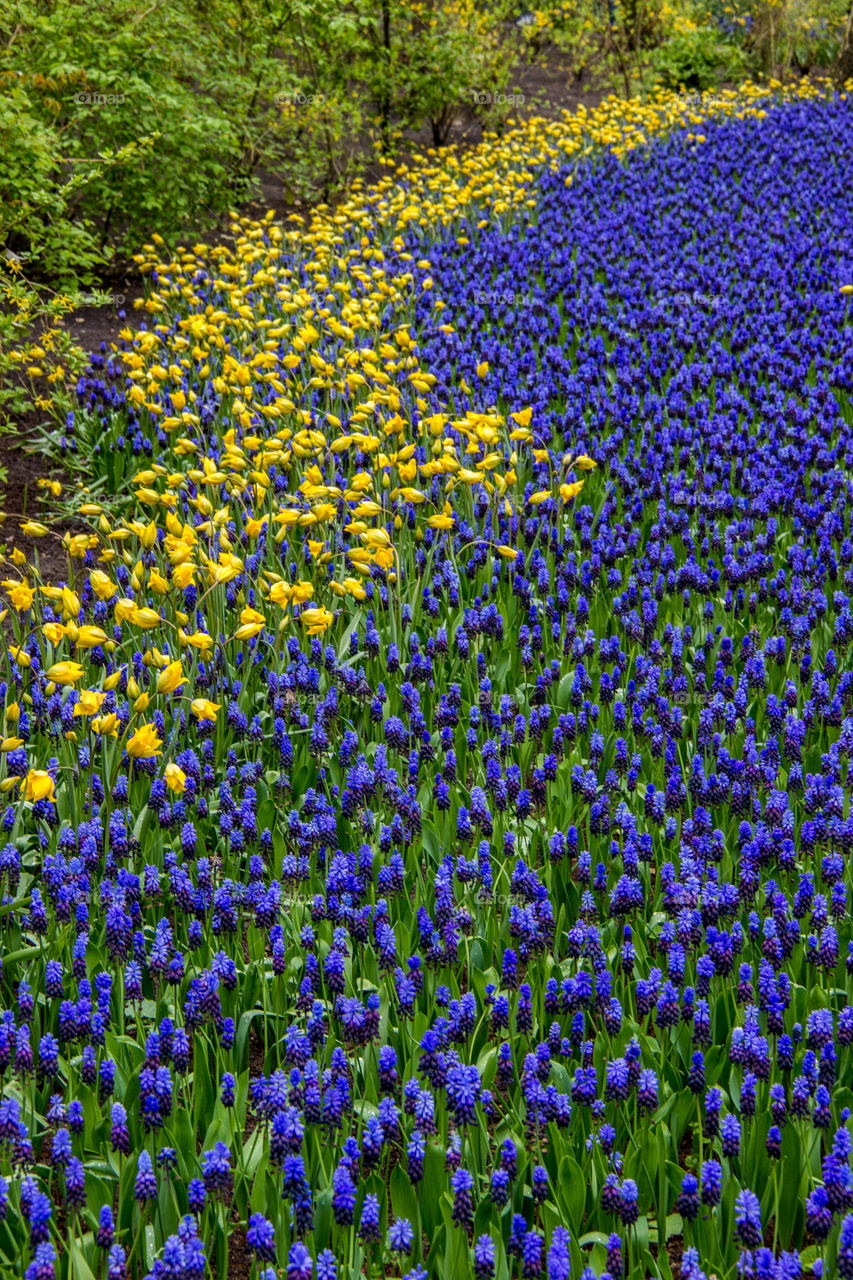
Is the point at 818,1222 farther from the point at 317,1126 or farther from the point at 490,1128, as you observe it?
the point at 317,1126

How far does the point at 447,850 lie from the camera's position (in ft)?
10.3

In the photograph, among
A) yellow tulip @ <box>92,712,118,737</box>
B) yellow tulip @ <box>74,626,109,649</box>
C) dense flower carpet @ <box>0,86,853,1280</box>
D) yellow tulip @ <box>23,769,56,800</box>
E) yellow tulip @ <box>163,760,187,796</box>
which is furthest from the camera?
yellow tulip @ <box>74,626,109,649</box>

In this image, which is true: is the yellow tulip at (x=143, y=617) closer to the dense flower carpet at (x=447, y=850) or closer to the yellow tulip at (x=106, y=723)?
the dense flower carpet at (x=447, y=850)

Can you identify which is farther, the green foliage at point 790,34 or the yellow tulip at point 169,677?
the green foliage at point 790,34

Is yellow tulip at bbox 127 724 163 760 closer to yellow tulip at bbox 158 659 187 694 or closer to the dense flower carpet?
the dense flower carpet

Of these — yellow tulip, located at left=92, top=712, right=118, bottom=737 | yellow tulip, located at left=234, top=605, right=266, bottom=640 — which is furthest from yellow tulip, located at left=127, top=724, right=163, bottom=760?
yellow tulip, located at left=234, top=605, right=266, bottom=640

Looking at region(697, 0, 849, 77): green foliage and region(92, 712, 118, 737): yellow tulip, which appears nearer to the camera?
region(92, 712, 118, 737): yellow tulip

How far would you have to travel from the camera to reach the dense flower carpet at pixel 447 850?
2.08 metres

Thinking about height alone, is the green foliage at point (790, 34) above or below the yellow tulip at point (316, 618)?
above

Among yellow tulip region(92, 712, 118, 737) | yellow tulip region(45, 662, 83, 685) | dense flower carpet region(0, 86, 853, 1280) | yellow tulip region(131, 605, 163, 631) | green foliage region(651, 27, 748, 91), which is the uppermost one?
green foliage region(651, 27, 748, 91)

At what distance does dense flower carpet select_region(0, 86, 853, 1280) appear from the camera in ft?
6.84

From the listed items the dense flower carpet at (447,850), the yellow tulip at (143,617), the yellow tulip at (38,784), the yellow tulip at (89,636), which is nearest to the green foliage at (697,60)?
the dense flower carpet at (447,850)

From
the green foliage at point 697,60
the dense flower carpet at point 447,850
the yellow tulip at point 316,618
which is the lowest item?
the dense flower carpet at point 447,850

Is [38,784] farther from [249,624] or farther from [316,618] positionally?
[316,618]
